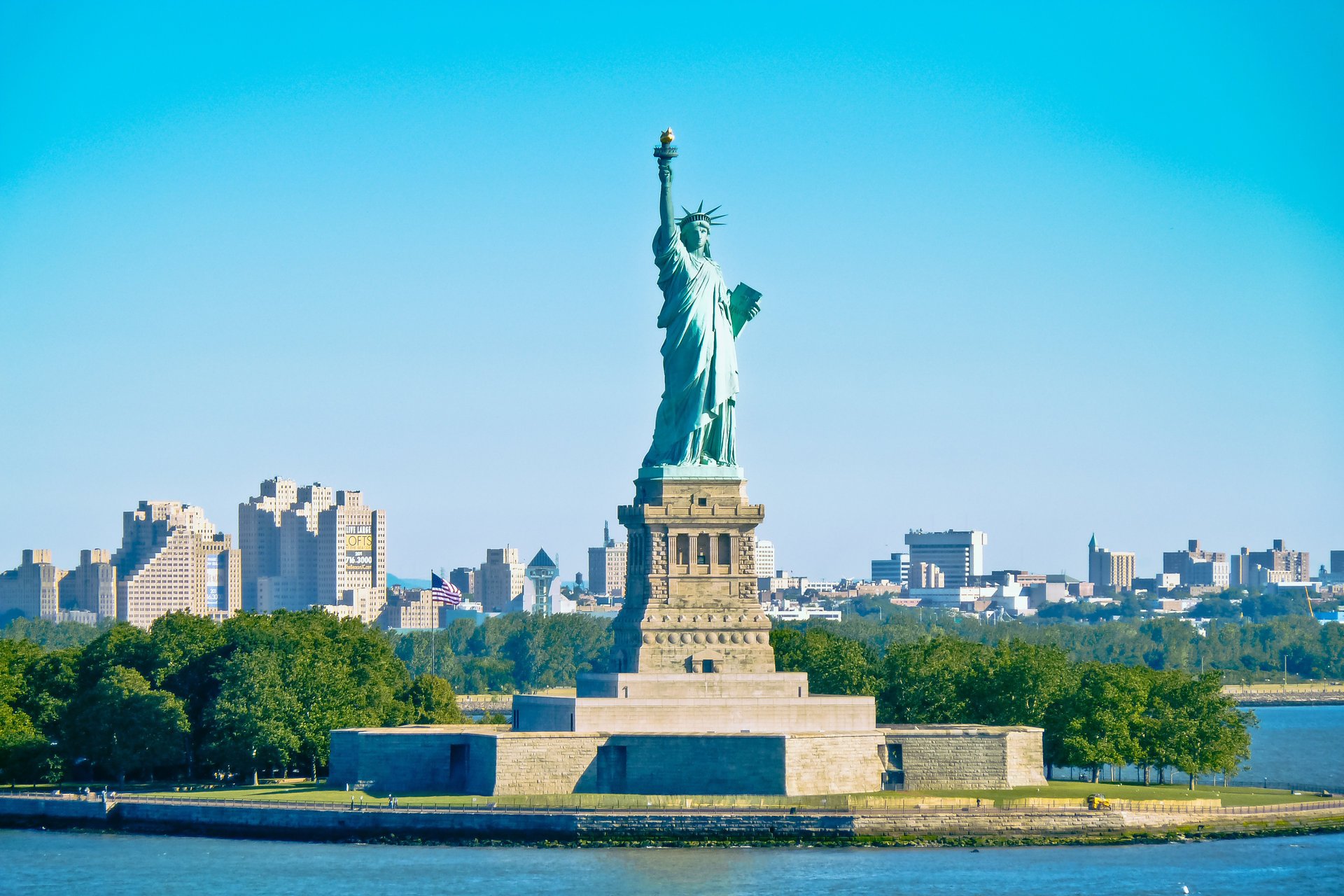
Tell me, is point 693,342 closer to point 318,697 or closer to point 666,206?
point 666,206

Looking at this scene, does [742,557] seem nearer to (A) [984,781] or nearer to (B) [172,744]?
(A) [984,781]

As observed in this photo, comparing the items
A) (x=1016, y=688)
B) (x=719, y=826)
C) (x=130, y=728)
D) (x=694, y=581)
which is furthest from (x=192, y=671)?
(x=1016, y=688)

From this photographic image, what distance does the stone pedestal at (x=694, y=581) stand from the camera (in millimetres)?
72000

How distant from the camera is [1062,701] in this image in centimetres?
7862

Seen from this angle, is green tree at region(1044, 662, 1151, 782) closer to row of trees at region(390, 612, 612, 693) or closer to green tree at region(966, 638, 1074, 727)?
green tree at region(966, 638, 1074, 727)

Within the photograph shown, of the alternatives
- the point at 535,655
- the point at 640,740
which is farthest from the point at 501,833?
the point at 535,655

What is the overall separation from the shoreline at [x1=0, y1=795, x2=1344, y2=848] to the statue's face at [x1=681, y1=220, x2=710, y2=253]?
62.3ft

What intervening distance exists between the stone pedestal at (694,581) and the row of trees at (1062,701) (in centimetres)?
933

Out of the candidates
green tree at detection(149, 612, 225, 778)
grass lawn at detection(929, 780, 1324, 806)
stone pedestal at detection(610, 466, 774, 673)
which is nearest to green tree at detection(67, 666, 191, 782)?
green tree at detection(149, 612, 225, 778)

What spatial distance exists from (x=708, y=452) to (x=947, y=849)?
16299 millimetres

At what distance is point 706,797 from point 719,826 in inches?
77.8

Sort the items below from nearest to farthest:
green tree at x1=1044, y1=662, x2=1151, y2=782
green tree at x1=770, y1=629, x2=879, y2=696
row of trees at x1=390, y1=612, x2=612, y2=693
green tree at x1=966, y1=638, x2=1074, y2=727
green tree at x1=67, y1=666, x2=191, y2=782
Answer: green tree at x1=1044, y1=662, x2=1151, y2=782, green tree at x1=67, y1=666, x2=191, y2=782, green tree at x1=966, y1=638, x2=1074, y2=727, green tree at x1=770, y1=629, x2=879, y2=696, row of trees at x1=390, y1=612, x2=612, y2=693

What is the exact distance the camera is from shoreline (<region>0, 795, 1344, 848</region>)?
64688mm

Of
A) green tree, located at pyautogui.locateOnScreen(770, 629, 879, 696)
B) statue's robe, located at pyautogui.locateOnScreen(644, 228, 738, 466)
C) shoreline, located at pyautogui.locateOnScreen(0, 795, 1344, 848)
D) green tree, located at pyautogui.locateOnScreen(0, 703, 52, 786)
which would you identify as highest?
statue's robe, located at pyautogui.locateOnScreen(644, 228, 738, 466)
